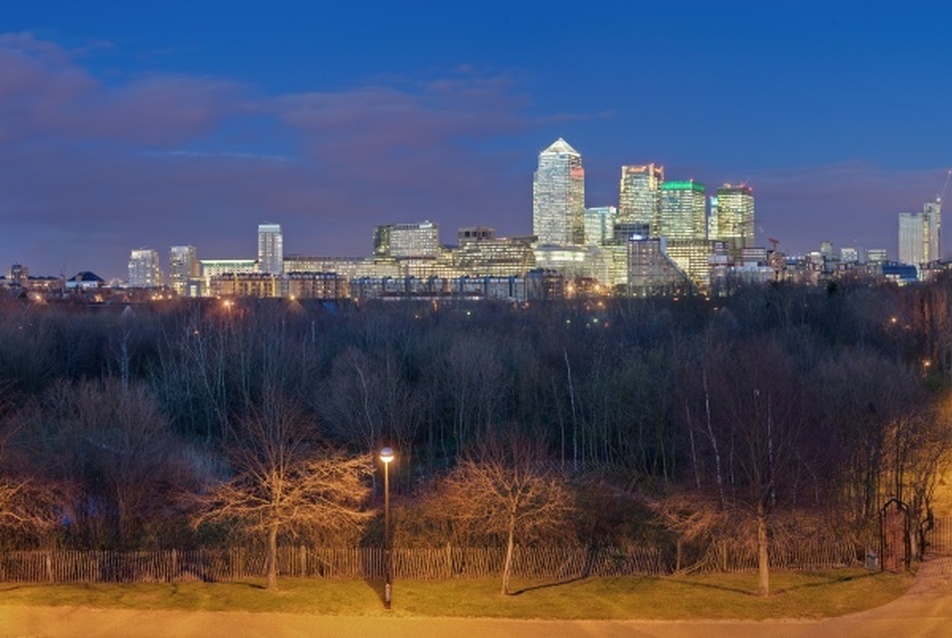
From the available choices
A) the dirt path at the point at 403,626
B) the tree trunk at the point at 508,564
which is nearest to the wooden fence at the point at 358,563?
the tree trunk at the point at 508,564

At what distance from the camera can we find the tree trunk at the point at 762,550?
19170mm

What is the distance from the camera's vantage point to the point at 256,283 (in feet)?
582

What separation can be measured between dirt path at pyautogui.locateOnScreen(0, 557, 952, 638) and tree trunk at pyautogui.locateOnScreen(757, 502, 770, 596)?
1.44m

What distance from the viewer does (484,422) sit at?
41906 millimetres

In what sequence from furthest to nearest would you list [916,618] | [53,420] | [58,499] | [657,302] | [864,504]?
[657,302] → [53,420] → [864,504] → [58,499] → [916,618]

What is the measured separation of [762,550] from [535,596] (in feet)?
14.1

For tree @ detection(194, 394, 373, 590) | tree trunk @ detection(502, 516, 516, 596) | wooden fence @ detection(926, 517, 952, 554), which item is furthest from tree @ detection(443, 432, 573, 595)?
wooden fence @ detection(926, 517, 952, 554)

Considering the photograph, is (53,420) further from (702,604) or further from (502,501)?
(702,604)

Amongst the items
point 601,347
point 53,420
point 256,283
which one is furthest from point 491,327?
point 256,283

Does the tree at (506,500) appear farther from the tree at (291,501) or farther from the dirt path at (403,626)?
the dirt path at (403,626)

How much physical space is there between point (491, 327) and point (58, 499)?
38716 mm

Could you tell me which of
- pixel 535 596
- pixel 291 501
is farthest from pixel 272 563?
pixel 535 596

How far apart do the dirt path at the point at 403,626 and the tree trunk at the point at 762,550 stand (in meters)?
1.44

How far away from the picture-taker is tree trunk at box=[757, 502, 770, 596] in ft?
62.9
